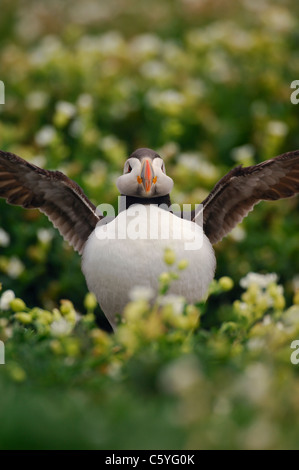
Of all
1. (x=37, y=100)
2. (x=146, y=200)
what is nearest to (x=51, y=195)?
(x=146, y=200)

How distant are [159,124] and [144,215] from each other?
373cm

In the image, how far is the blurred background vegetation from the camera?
5.73 m

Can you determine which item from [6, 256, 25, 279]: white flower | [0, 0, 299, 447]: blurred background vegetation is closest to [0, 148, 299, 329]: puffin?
[0, 0, 299, 447]: blurred background vegetation

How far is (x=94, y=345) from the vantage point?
330 cm

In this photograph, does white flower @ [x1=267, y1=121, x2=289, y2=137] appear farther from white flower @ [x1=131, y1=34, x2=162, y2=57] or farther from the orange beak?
the orange beak

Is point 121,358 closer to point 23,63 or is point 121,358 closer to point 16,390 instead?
point 16,390

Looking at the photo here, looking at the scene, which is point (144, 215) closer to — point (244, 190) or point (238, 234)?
point (244, 190)

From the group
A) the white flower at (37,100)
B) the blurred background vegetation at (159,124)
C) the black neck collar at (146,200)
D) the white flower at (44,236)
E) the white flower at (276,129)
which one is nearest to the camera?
the black neck collar at (146,200)

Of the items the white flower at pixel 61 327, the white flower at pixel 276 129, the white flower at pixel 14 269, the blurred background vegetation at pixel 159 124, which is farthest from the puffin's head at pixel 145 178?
the white flower at pixel 276 129

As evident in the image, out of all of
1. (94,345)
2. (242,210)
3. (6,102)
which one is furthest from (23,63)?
(94,345)

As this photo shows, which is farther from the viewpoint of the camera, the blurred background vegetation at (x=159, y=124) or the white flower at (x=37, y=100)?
the white flower at (x=37, y=100)

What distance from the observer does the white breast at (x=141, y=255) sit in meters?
3.55

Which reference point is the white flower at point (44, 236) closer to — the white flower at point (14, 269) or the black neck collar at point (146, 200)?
the white flower at point (14, 269)

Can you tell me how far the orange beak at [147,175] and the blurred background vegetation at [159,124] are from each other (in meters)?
1.71
